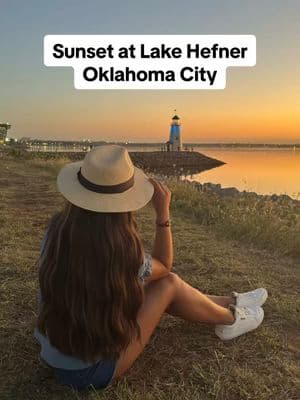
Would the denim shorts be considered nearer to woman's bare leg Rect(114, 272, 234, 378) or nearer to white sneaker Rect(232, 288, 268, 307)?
woman's bare leg Rect(114, 272, 234, 378)

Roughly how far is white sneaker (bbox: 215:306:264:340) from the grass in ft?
0.20

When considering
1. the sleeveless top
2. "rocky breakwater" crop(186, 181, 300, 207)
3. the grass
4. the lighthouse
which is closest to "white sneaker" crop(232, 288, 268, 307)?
the grass

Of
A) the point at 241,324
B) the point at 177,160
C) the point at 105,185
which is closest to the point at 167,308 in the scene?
the point at 241,324

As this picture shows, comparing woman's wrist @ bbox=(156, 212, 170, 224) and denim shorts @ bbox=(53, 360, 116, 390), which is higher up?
woman's wrist @ bbox=(156, 212, 170, 224)

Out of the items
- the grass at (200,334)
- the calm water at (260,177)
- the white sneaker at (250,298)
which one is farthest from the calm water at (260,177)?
the white sneaker at (250,298)

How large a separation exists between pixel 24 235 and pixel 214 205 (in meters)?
3.53

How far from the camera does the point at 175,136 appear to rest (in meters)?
48.2

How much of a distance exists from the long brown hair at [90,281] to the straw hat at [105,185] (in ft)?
0.21

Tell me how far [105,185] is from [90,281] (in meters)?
0.40

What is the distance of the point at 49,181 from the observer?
1148cm

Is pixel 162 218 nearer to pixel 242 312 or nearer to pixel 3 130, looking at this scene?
pixel 242 312

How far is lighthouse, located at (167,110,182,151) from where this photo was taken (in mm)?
44494

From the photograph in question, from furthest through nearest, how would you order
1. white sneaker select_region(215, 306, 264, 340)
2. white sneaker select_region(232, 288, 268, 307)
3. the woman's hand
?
white sneaker select_region(232, 288, 268, 307)
white sneaker select_region(215, 306, 264, 340)
the woman's hand

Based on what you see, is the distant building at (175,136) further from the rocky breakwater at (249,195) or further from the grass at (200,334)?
the grass at (200,334)
